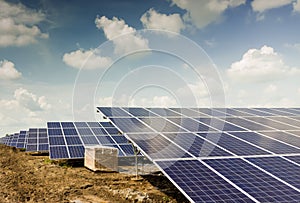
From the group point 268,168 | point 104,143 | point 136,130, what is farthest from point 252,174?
point 104,143

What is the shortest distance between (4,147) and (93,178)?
15.6 metres

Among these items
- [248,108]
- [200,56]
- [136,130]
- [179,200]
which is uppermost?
[200,56]

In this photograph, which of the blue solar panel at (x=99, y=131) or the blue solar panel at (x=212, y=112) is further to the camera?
the blue solar panel at (x=99, y=131)

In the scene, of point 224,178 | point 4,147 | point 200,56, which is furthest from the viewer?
point 4,147

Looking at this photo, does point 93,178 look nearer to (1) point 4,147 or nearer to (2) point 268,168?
(2) point 268,168

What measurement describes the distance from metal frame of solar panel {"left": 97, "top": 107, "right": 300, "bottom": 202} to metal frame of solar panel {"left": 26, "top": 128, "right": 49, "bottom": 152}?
8.43 m

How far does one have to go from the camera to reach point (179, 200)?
1773 cm

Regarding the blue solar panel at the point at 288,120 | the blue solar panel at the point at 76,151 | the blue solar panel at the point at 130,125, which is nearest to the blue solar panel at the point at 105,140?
the blue solar panel at the point at 76,151

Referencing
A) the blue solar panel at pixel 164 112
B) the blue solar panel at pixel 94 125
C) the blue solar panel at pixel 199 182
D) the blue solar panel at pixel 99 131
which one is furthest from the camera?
the blue solar panel at pixel 94 125

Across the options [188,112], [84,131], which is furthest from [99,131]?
[188,112]

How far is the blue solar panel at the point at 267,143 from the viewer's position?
1695 centimetres

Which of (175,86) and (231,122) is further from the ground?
(175,86)

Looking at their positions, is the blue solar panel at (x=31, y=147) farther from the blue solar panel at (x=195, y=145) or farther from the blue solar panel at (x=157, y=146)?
the blue solar panel at (x=195, y=145)

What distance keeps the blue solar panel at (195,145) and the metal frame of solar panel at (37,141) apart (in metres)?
A: 14.8
